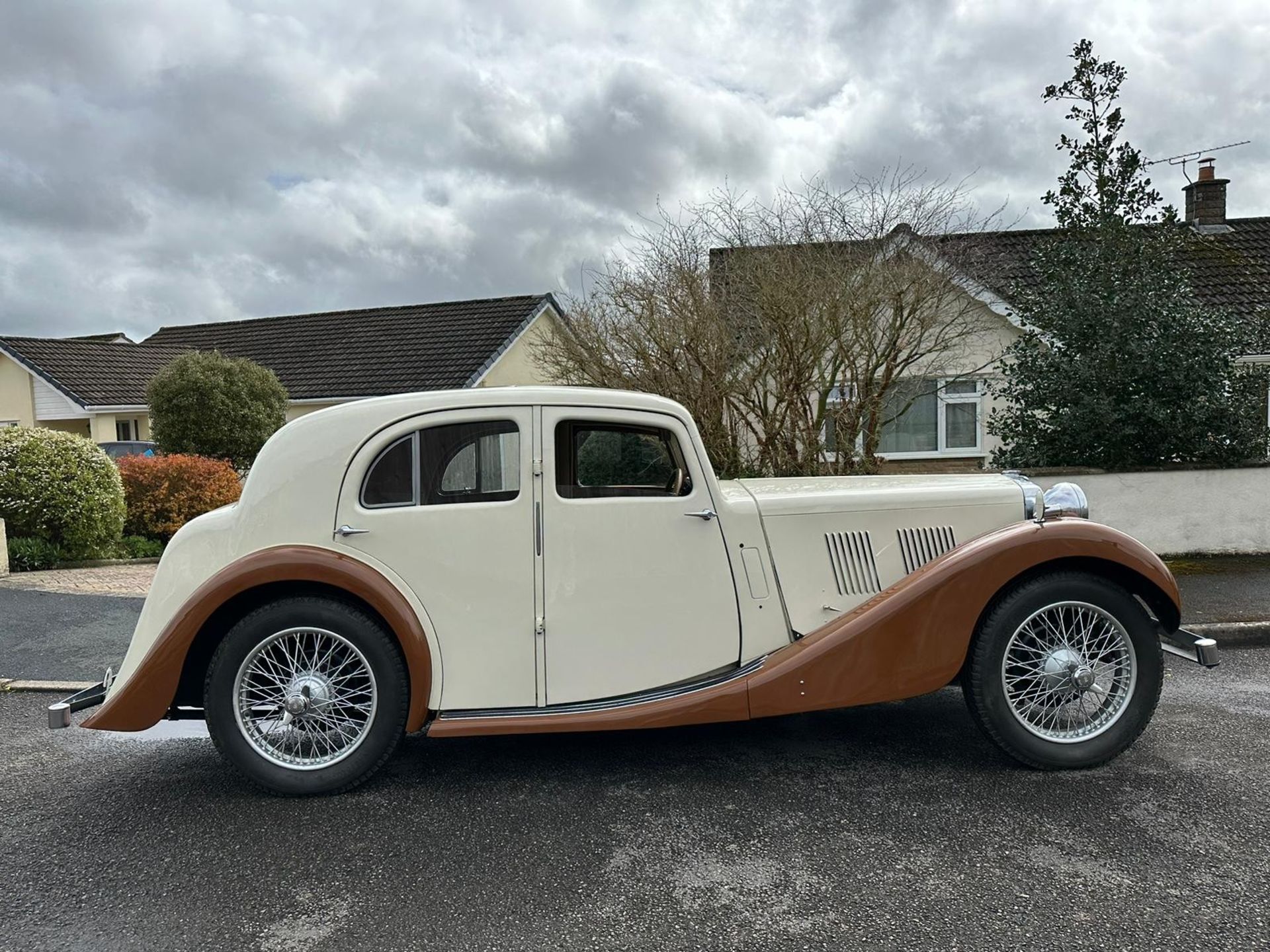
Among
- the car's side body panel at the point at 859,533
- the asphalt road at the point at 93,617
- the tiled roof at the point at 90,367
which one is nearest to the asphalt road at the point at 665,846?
the car's side body panel at the point at 859,533

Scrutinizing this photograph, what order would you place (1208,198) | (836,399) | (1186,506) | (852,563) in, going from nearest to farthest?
1. (852,563)
2. (1186,506)
3. (836,399)
4. (1208,198)

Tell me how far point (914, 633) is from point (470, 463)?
80.9 inches

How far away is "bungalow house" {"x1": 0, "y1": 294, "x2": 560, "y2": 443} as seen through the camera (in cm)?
2183

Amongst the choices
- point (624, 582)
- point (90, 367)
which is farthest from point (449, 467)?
point (90, 367)

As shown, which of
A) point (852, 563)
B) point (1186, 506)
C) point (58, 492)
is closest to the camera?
point (852, 563)

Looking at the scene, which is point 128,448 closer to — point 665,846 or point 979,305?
point 979,305

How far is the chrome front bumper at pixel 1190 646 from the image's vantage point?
382 cm

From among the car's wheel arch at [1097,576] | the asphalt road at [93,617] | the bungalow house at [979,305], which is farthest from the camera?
the bungalow house at [979,305]

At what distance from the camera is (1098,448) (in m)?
8.93

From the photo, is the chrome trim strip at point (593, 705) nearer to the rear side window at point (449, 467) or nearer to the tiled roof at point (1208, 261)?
the rear side window at point (449, 467)

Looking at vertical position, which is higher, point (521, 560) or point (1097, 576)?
point (521, 560)

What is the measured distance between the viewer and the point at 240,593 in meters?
3.72

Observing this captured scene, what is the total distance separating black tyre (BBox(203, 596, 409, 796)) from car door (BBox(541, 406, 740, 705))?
0.70 m

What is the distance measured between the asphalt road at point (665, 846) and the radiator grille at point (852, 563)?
802 millimetres
